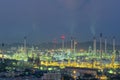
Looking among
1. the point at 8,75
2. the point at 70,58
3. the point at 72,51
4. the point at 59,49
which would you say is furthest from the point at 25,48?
the point at 8,75

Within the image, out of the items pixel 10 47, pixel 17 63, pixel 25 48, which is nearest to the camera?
pixel 17 63

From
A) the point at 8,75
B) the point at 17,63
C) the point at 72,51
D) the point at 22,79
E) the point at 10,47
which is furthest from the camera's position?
the point at 10,47

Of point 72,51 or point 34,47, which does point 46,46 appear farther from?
point 72,51

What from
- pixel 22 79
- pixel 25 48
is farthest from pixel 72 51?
pixel 22 79

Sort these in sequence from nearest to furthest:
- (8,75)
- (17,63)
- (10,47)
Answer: (8,75) → (17,63) → (10,47)

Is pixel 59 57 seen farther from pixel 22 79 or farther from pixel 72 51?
pixel 22 79

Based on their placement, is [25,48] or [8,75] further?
[25,48]

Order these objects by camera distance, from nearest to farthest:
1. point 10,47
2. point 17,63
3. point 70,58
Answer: point 17,63
point 70,58
point 10,47

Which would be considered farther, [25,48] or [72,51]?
[25,48]
